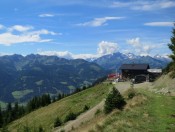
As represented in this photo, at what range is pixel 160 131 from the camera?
2223cm

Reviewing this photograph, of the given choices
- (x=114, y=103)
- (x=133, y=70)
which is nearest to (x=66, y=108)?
(x=114, y=103)

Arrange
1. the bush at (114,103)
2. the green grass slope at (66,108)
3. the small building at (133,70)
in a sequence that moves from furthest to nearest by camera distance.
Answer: the small building at (133,70)
the green grass slope at (66,108)
the bush at (114,103)

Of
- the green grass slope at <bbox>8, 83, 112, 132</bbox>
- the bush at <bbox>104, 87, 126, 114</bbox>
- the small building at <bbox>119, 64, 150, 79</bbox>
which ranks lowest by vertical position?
the green grass slope at <bbox>8, 83, 112, 132</bbox>

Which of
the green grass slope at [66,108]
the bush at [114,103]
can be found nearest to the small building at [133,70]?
the green grass slope at [66,108]

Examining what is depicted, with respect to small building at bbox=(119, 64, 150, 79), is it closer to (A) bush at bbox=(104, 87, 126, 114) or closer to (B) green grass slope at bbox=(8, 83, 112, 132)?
(B) green grass slope at bbox=(8, 83, 112, 132)

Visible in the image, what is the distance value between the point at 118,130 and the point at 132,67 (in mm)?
125280

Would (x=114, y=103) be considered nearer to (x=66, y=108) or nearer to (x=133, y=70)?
(x=66, y=108)

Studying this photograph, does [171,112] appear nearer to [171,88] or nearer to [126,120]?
[126,120]

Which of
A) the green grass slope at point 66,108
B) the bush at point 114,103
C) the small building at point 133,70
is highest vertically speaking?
the bush at point 114,103

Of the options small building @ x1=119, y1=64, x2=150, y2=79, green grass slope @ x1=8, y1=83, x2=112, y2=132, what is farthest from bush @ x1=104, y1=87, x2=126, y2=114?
small building @ x1=119, y1=64, x2=150, y2=79

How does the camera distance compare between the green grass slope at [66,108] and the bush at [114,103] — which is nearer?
the bush at [114,103]

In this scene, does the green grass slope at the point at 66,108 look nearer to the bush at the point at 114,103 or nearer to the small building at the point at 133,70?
the bush at the point at 114,103

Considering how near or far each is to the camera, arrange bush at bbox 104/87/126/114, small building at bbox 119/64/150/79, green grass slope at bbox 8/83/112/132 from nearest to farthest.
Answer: bush at bbox 104/87/126/114
green grass slope at bbox 8/83/112/132
small building at bbox 119/64/150/79

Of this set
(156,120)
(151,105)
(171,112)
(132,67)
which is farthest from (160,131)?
(132,67)
